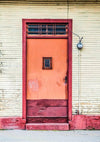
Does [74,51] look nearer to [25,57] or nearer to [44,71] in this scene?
[44,71]

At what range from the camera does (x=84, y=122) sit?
22.9ft

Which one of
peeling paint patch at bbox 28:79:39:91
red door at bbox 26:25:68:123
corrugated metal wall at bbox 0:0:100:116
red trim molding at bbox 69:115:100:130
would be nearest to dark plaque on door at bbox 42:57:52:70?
red door at bbox 26:25:68:123

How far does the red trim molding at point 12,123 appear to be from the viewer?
22.7 feet

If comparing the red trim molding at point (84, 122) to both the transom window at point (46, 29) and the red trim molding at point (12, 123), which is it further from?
the transom window at point (46, 29)

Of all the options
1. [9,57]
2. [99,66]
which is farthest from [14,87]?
[99,66]

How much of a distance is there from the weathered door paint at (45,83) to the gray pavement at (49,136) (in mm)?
586

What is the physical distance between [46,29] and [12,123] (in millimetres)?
3513

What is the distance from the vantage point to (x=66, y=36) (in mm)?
7117

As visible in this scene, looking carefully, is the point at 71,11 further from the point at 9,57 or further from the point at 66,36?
the point at 9,57

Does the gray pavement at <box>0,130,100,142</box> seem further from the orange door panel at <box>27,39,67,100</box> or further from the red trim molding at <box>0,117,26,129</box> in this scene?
the orange door panel at <box>27,39,67,100</box>

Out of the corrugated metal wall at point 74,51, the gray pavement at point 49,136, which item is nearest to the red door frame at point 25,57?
the corrugated metal wall at point 74,51

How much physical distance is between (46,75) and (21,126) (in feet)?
6.49

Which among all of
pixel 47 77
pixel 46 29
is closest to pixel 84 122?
pixel 47 77

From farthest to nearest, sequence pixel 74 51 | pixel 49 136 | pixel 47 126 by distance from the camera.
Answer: pixel 74 51 → pixel 47 126 → pixel 49 136
